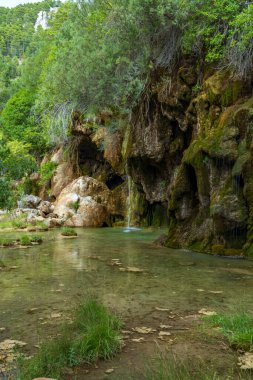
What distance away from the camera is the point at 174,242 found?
13797mm

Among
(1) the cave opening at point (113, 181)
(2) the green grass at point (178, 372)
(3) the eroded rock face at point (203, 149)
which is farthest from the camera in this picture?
(1) the cave opening at point (113, 181)

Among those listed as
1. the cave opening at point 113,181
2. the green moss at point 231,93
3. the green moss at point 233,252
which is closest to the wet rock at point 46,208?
the cave opening at point 113,181

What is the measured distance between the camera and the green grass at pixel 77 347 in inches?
145

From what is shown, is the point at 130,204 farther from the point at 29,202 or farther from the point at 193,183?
the point at 193,183

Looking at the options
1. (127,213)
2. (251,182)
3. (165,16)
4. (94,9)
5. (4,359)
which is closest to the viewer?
(4,359)

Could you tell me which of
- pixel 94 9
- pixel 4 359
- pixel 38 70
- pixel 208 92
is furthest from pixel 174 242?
pixel 38 70

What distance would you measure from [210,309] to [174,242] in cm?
789

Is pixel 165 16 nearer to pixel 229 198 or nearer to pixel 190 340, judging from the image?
pixel 229 198

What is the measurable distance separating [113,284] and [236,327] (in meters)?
3.43

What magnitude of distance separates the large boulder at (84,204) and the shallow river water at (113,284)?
13351 mm

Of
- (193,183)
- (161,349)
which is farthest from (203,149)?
(161,349)

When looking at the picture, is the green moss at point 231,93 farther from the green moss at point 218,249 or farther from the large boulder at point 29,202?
the large boulder at point 29,202

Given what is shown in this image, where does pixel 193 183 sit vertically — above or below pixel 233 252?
above

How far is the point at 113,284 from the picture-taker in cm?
774
